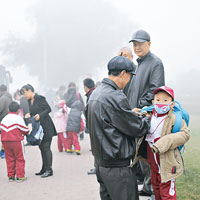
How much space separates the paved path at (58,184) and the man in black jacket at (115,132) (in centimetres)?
209

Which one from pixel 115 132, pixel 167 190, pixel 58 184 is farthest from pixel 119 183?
pixel 58 184

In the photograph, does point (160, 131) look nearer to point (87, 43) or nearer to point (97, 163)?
point (97, 163)

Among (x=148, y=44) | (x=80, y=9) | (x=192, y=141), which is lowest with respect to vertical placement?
(x=192, y=141)

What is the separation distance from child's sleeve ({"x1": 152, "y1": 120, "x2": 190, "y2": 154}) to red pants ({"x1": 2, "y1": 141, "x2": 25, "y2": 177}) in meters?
3.45

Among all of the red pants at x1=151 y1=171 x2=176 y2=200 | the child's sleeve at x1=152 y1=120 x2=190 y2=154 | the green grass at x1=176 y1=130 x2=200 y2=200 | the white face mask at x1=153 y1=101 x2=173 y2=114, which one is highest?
the white face mask at x1=153 y1=101 x2=173 y2=114

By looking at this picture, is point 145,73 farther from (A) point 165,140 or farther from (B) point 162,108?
(A) point 165,140

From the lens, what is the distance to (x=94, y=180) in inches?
222

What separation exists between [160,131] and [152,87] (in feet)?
2.43

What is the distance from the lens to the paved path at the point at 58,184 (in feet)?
16.0

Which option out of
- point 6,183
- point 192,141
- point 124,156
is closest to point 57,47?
point 192,141

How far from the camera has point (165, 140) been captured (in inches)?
118

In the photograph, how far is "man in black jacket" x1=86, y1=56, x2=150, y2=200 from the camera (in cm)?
262

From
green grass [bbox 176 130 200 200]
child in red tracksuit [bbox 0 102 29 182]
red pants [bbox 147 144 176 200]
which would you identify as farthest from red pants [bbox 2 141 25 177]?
red pants [bbox 147 144 176 200]

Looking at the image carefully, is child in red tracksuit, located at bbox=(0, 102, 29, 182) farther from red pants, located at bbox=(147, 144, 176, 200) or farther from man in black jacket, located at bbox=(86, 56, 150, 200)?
man in black jacket, located at bbox=(86, 56, 150, 200)
